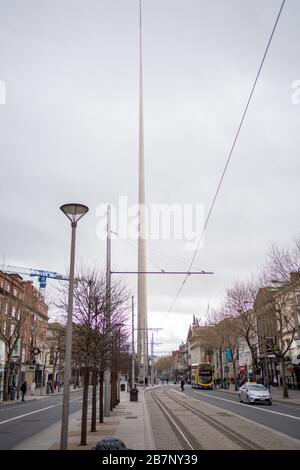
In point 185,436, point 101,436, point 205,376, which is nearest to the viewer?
point 101,436

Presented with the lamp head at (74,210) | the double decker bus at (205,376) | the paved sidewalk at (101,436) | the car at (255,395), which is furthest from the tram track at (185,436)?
the double decker bus at (205,376)

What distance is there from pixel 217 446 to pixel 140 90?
307ft

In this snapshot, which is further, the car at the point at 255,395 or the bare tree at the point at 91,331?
the car at the point at 255,395

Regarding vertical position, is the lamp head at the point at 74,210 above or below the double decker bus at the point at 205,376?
above

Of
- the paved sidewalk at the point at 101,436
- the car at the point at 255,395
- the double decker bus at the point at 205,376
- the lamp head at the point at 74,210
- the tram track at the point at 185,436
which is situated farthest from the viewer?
the double decker bus at the point at 205,376

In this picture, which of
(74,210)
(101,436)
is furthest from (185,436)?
(74,210)

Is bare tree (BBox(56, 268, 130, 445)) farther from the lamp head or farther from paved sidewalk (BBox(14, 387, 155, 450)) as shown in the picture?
the lamp head

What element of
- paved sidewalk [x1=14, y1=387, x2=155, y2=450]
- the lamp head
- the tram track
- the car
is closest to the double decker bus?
the car

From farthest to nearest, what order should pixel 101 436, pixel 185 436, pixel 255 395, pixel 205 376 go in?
pixel 205 376 → pixel 255 395 → pixel 185 436 → pixel 101 436

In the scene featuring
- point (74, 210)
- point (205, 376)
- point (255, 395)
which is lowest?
point (255, 395)

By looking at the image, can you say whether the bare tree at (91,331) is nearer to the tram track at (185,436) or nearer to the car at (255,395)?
the tram track at (185,436)

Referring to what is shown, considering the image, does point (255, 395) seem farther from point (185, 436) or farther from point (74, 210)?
point (74, 210)
